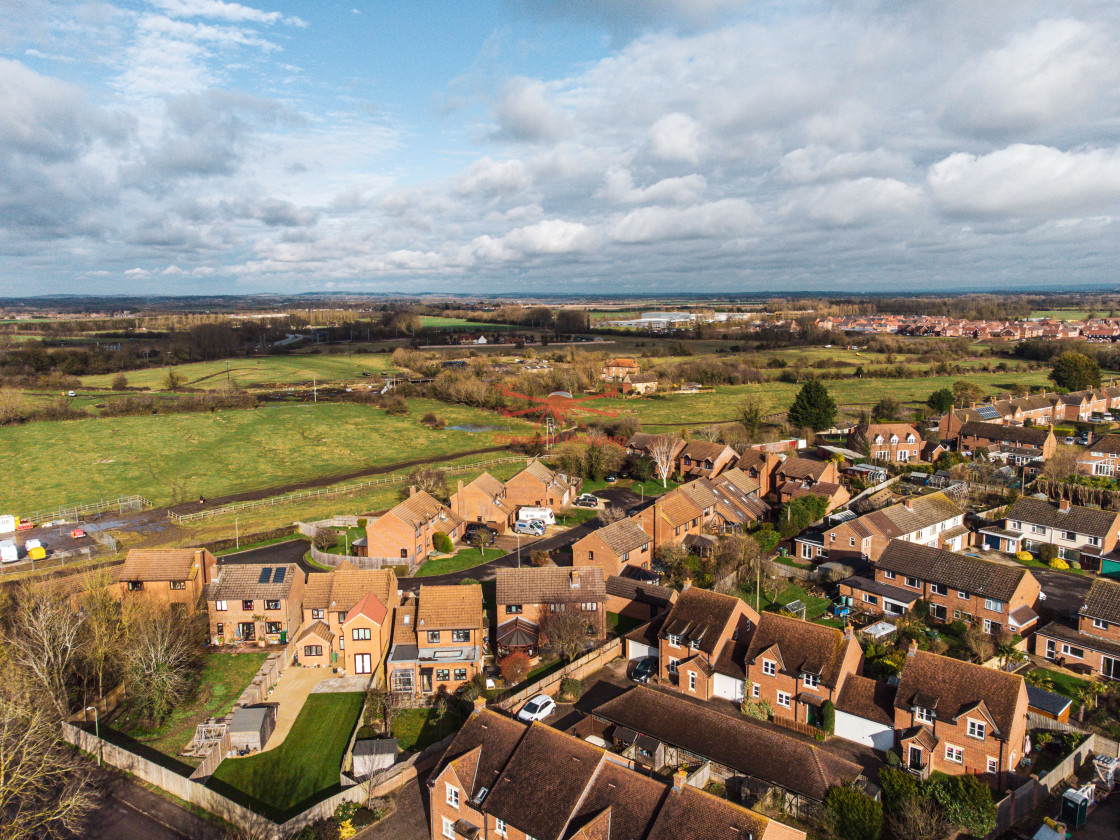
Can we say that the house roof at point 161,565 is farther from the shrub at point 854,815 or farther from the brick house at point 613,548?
the shrub at point 854,815

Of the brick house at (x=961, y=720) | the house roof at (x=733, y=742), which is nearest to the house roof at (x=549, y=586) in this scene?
the house roof at (x=733, y=742)

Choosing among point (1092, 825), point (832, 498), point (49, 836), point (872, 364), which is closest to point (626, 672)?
point (1092, 825)

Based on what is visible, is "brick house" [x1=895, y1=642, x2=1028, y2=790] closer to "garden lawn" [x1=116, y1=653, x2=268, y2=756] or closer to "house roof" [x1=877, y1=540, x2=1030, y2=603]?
"house roof" [x1=877, y1=540, x2=1030, y2=603]

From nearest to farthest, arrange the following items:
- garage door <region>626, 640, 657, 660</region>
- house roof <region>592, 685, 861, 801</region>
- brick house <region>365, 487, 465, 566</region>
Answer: house roof <region>592, 685, 861, 801</region>
garage door <region>626, 640, 657, 660</region>
brick house <region>365, 487, 465, 566</region>

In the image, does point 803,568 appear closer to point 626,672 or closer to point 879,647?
point 879,647

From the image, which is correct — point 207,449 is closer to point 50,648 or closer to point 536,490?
point 536,490

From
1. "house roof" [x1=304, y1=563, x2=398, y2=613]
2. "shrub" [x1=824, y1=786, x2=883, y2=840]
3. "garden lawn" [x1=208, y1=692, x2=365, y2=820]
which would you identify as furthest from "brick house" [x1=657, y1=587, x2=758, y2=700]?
"house roof" [x1=304, y1=563, x2=398, y2=613]
